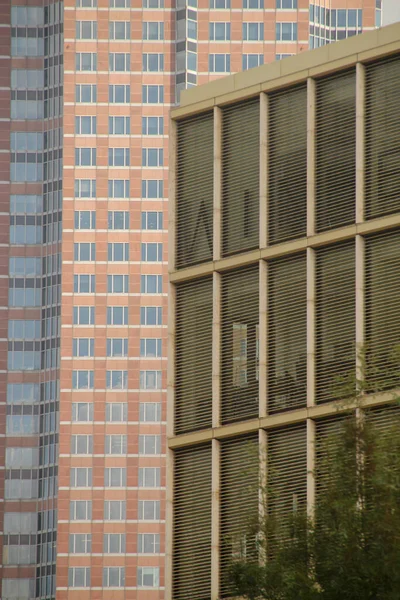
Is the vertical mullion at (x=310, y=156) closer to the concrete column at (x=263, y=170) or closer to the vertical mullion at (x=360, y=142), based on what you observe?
the vertical mullion at (x=360, y=142)

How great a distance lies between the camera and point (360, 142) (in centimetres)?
6425

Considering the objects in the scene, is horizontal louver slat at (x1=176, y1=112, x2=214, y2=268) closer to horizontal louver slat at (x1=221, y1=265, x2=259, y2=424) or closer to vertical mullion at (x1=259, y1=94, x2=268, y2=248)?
horizontal louver slat at (x1=221, y1=265, x2=259, y2=424)

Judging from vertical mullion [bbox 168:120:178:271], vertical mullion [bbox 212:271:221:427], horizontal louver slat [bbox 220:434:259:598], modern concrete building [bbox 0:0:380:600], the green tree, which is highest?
modern concrete building [bbox 0:0:380:600]

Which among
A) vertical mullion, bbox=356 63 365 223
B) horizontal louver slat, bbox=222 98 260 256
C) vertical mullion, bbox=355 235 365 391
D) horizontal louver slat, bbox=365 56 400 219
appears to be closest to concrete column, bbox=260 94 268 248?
horizontal louver slat, bbox=222 98 260 256

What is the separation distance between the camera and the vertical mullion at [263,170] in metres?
66.4

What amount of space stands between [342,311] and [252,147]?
788 cm

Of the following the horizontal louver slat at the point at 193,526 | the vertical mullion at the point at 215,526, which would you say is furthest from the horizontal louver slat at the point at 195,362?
the vertical mullion at the point at 215,526

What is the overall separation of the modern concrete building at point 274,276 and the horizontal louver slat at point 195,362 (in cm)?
5

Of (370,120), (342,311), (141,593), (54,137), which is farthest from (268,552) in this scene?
(54,137)

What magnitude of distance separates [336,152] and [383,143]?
1.87m

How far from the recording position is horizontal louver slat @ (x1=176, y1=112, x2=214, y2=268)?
224 ft

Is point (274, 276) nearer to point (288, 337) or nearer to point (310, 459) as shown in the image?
point (288, 337)

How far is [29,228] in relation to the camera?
190 meters

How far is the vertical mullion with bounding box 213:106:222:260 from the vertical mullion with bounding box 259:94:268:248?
1745 millimetres
